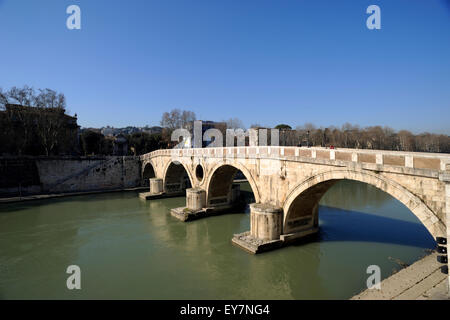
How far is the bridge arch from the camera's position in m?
5.62

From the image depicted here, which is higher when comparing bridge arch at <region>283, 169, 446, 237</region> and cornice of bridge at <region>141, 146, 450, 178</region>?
cornice of bridge at <region>141, 146, 450, 178</region>

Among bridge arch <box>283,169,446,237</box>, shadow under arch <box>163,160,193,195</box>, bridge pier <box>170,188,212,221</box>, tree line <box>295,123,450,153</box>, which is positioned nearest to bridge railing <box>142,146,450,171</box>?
bridge arch <box>283,169,446,237</box>

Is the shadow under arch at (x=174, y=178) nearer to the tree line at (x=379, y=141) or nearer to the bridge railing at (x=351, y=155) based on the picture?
the bridge railing at (x=351, y=155)

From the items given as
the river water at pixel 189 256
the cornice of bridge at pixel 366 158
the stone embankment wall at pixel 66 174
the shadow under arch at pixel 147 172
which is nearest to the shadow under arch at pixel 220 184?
the river water at pixel 189 256

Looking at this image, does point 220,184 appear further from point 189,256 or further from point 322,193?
point 322,193

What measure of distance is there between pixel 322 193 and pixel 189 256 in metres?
5.87

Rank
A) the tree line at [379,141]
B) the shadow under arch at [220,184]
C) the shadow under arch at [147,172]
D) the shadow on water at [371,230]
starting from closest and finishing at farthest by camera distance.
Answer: the shadow on water at [371,230], the shadow under arch at [220,184], the shadow under arch at [147,172], the tree line at [379,141]

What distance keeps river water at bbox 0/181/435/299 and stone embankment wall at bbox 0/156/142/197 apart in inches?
288

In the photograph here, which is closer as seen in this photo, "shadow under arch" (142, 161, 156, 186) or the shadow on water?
the shadow on water

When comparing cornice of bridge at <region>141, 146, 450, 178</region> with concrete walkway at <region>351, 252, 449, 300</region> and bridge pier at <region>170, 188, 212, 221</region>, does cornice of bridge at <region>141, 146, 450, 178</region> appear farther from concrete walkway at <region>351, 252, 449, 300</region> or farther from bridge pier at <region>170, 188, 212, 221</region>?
bridge pier at <region>170, 188, 212, 221</region>

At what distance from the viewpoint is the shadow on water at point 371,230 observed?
34.3ft

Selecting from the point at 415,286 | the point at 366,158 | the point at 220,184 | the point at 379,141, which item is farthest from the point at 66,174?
the point at 379,141

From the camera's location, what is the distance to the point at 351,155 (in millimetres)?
7512

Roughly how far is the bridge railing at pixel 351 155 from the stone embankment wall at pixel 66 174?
16.6 metres
